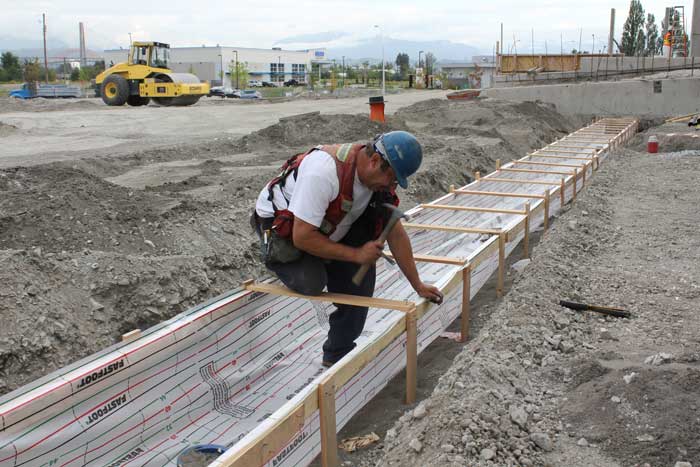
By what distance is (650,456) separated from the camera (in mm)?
2541

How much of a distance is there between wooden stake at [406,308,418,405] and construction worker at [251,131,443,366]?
0.80ft

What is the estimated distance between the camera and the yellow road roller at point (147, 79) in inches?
851

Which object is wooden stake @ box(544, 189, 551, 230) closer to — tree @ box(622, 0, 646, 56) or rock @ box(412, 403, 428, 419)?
rock @ box(412, 403, 428, 419)

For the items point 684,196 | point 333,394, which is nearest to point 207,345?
point 333,394

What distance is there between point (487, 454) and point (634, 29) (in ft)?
178

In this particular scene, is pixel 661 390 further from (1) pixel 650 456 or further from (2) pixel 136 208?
(2) pixel 136 208

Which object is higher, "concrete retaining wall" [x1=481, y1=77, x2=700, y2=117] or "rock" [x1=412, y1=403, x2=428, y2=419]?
"concrete retaining wall" [x1=481, y1=77, x2=700, y2=117]

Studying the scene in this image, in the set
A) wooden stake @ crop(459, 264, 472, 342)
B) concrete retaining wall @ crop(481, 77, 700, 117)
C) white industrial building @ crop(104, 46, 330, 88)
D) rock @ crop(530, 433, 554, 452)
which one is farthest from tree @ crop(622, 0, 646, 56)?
rock @ crop(530, 433, 554, 452)

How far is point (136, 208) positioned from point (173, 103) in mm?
18989

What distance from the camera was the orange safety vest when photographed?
10.0 feet

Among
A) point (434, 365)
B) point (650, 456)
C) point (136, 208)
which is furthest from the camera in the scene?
point (136, 208)

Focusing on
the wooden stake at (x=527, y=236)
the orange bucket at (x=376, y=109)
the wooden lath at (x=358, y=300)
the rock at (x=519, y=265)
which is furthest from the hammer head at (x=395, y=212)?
the orange bucket at (x=376, y=109)

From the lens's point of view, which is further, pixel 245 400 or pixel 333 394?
pixel 245 400

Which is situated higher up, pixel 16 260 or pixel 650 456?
pixel 16 260
